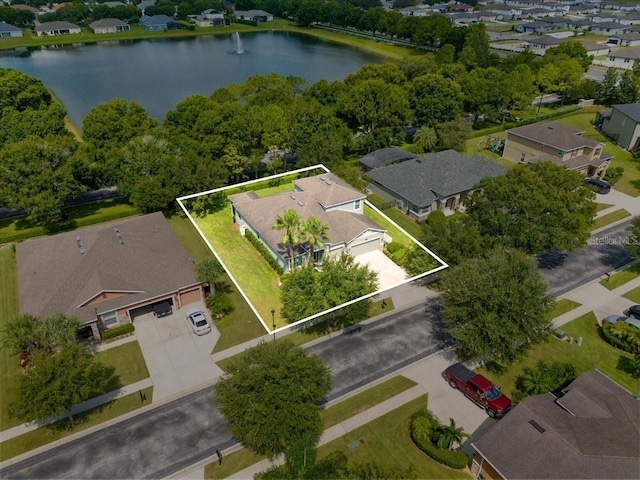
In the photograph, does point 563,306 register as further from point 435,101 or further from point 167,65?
point 167,65

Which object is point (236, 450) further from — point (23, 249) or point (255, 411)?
point (23, 249)

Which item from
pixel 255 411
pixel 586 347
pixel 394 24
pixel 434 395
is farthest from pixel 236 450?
pixel 394 24

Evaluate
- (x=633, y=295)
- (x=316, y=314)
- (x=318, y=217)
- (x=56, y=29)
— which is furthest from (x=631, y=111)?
(x=56, y=29)

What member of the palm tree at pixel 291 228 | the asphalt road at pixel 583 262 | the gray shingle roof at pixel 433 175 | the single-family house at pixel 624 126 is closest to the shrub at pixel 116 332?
the palm tree at pixel 291 228

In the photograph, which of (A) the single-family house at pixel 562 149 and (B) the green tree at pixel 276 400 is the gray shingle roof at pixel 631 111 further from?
(B) the green tree at pixel 276 400

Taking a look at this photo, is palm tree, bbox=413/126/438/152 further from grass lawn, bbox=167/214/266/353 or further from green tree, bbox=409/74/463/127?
grass lawn, bbox=167/214/266/353

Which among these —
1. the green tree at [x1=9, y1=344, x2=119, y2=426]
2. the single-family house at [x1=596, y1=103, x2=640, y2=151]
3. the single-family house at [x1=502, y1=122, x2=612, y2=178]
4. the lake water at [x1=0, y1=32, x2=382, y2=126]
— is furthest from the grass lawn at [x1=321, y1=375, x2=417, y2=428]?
the lake water at [x1=0, y1=32, x2=382, y2=126]
